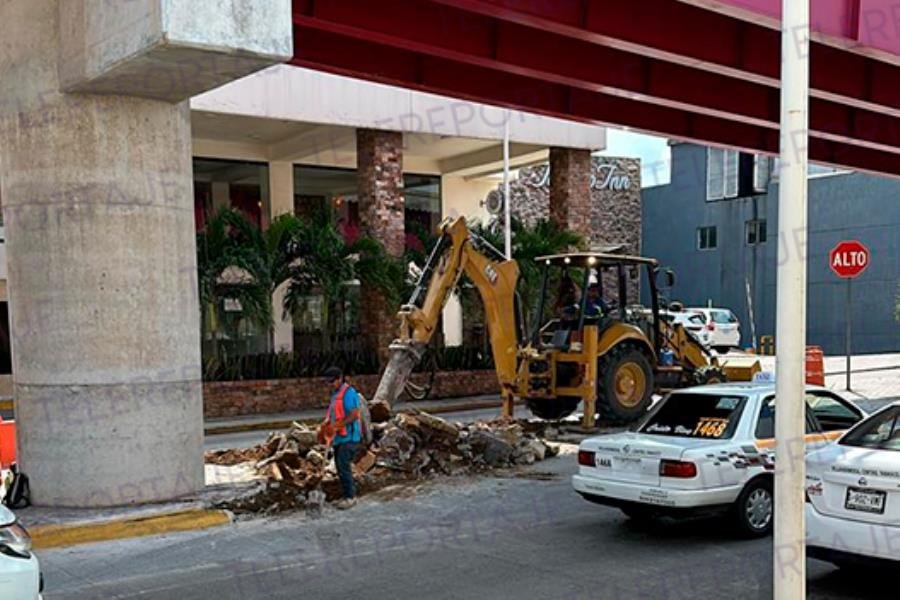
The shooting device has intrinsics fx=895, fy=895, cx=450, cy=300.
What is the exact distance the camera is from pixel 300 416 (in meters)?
18.2

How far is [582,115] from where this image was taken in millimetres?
15695

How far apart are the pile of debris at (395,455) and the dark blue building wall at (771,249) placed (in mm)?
23720

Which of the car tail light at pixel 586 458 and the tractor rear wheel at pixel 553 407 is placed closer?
the car tail light at pixel 586 458

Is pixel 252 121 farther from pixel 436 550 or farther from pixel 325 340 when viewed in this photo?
pixel 436 550

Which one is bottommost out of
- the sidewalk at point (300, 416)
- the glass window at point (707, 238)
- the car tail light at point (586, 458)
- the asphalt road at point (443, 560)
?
the sidewalk at point (300, 416)

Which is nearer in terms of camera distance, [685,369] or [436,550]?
[436,550]

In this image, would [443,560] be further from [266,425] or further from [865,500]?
[266,425]

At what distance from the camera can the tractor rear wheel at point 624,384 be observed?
48.3 ft

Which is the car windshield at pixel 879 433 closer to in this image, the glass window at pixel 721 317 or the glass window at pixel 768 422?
the glass window at pixel 768 422

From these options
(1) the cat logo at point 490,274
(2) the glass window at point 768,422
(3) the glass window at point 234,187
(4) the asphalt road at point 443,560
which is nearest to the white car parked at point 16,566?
(4) the asphalt road at point 443,560

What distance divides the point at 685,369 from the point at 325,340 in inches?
316

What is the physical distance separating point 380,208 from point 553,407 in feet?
25.4

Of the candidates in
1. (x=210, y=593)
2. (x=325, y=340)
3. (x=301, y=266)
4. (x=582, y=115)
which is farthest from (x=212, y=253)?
(x=210, y=593)


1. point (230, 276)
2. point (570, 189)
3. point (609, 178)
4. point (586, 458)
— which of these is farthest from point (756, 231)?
point (586, 458)
